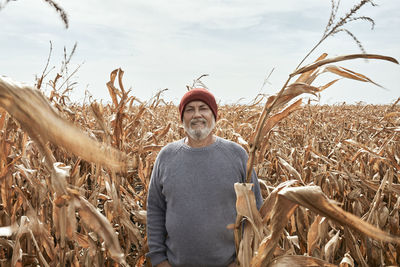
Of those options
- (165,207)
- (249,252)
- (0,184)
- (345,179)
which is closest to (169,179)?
(165,207)

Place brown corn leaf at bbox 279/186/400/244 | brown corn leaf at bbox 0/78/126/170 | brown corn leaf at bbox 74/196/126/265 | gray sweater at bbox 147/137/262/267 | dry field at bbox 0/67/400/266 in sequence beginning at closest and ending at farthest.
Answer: brown corn leaf at bbox 0/78/126/170 < brown corn leaf at bbox 279/186/400/244 < dry field at bbox 0/67/400/266 < brown corn leaf at bbox 74/196/126/265 < gray sweater at bbox 147/137/262/267

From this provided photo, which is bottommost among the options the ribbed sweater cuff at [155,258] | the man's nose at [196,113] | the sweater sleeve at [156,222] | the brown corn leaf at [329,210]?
the ribbed sweater cuff at [155,258]

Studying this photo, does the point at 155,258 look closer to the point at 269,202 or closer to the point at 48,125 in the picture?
the point at 269,202

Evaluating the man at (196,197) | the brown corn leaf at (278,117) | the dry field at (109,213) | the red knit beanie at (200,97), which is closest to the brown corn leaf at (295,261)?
the dry field at (109,213)

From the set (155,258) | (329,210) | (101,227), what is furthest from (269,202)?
(155,258)

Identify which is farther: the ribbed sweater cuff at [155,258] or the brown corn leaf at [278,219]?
the ribbed sweater cuff at [155,258]

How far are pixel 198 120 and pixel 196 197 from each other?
52 centimetres

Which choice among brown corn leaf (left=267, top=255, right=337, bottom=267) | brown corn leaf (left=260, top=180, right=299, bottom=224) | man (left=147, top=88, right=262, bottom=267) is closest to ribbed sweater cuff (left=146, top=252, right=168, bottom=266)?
man (left=147, top=88, right=262, bottom=267)

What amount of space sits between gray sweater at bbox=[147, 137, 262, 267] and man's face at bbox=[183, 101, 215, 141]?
0.10 m

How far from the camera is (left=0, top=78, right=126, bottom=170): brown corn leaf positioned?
421 mm

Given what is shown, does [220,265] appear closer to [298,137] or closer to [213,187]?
[213,187]

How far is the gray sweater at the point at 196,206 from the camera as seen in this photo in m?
1.92

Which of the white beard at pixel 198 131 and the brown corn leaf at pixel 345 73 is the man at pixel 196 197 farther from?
the brown corn leaf at pixel 345 73

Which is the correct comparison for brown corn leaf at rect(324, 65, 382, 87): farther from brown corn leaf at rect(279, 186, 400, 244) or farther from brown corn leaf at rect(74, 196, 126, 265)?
brown corn leaf at rect(74, 196, 126, 265)
